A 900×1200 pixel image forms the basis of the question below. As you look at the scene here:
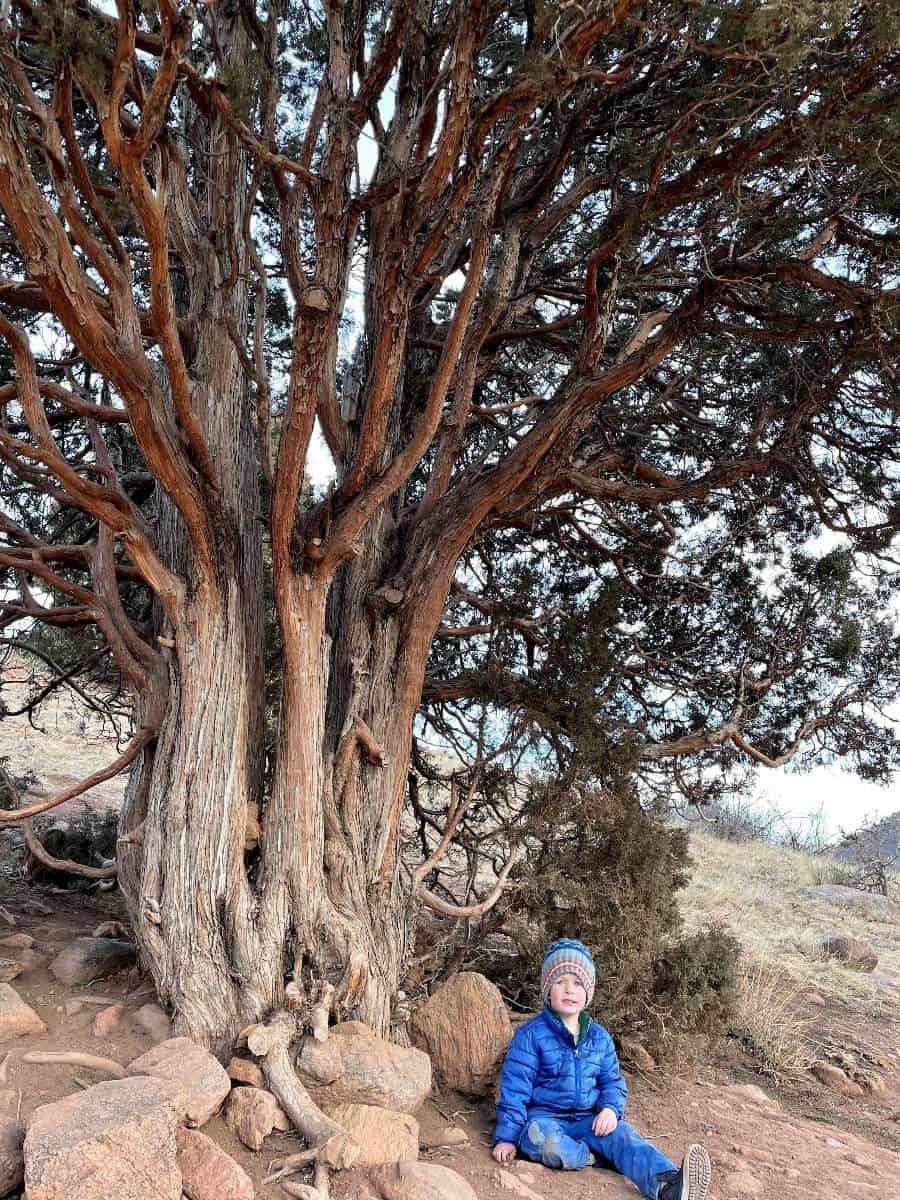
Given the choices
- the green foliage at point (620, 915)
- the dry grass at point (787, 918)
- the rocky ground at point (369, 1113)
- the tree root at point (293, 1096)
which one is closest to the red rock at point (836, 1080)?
the rocky ground at point (369, 1113)

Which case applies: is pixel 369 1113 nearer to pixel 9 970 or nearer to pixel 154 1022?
pixel 154 1022

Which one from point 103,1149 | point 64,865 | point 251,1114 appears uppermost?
point 64,865

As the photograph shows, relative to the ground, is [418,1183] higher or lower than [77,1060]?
lower

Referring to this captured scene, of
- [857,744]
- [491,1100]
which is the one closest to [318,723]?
[491,1100]

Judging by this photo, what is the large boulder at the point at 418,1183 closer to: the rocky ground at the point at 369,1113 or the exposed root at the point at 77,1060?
the rocky ground at the point at 369,1113

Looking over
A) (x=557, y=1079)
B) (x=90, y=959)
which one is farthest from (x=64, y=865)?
(x=557, y=1079)

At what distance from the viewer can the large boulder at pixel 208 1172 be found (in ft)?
10.3

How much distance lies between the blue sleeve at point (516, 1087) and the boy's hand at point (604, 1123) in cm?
34

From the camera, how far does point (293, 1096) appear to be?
375 cm

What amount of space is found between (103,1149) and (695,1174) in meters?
2.21

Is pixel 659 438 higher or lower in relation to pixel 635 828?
higher

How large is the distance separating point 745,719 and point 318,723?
315 centimetres

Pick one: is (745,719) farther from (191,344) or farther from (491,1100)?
(191,344)

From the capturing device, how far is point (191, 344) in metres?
5.31
